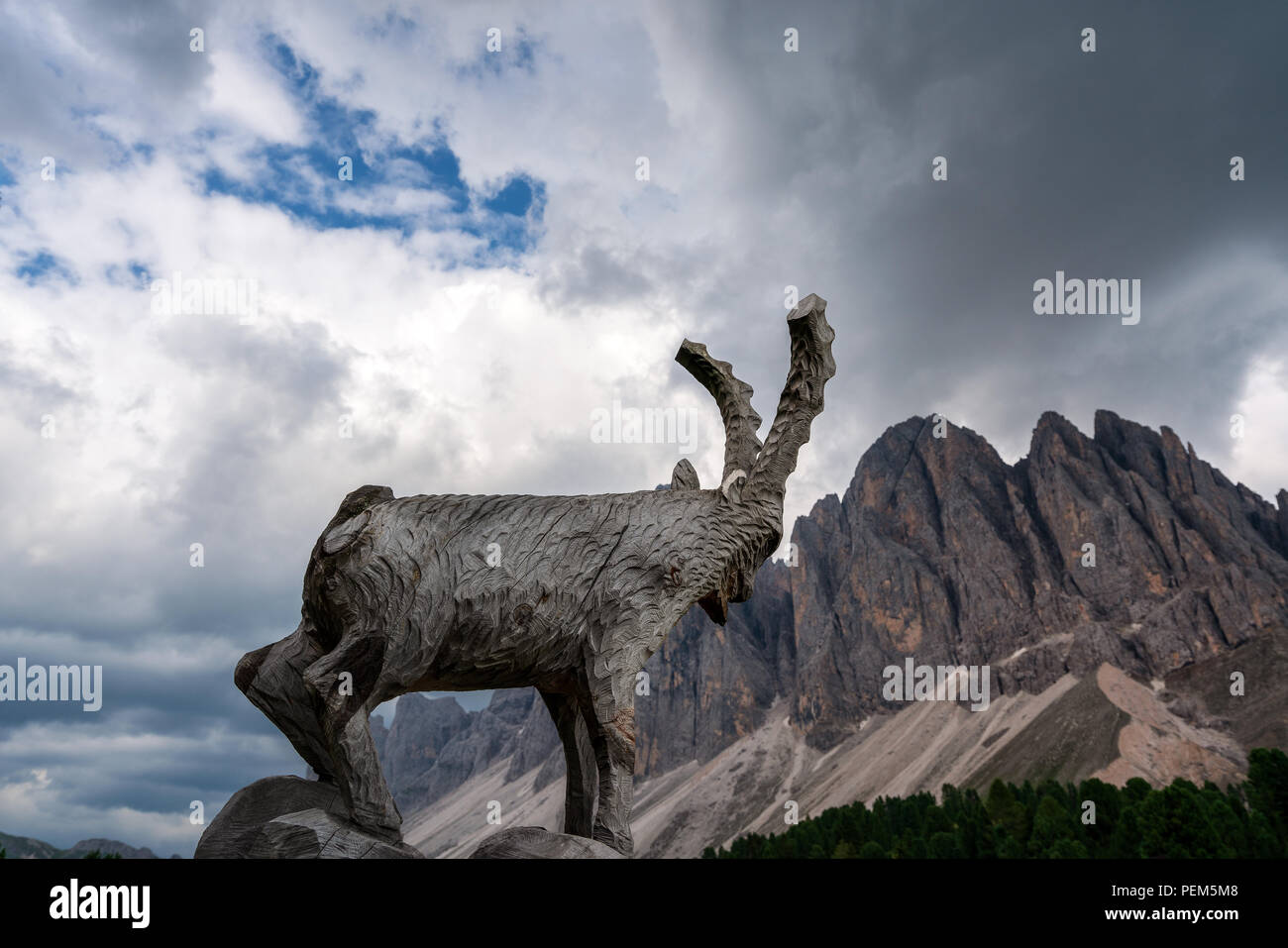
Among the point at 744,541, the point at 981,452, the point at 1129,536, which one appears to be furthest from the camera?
the point at 981,452

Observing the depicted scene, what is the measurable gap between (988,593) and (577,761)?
421 feet

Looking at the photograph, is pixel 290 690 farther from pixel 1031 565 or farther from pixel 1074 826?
pixel 1031 565

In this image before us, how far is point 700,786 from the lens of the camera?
134 metres

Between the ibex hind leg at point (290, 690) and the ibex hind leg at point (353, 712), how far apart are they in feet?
1.67

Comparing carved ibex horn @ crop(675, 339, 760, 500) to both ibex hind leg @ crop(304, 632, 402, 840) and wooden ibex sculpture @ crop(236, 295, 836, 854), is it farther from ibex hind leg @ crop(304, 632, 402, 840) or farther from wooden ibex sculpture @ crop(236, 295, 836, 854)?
ibex hind leg @ crop(304, 632, 402, 840)

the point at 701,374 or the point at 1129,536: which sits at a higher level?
the point at 1129,536

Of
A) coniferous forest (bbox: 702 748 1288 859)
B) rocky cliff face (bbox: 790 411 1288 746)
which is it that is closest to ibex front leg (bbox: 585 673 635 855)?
coniferous forest (bbox: 702 748 1288 859)

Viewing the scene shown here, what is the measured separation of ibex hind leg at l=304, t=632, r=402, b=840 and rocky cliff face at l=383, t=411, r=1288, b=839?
98.9 metres

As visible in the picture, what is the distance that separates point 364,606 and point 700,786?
136 metres

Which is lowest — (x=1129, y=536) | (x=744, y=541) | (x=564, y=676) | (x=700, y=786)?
(x=700, y=786)

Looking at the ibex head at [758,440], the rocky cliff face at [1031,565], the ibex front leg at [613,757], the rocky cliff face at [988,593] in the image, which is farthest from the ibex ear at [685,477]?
the rocky cliff face at [1031,565]

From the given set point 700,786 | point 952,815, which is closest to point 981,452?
point 700,786
